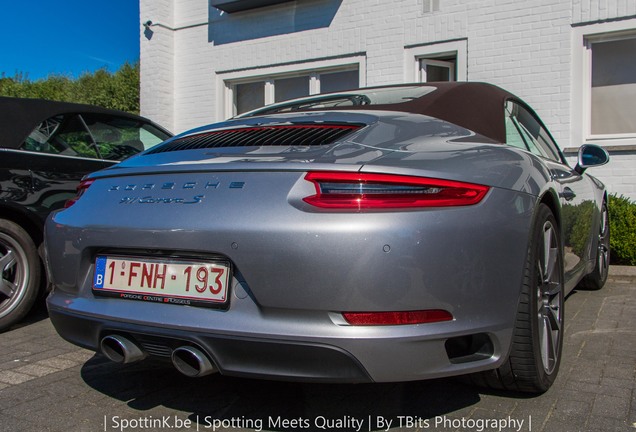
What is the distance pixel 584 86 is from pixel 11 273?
640 cm

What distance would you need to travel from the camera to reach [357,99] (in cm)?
336

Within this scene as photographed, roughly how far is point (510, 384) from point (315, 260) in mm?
1082

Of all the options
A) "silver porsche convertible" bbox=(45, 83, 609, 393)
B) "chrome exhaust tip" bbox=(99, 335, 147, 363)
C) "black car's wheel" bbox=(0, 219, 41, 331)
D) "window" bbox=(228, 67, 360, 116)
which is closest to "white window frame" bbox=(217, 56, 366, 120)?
"window" bbox=(228, 67, 360, 116)

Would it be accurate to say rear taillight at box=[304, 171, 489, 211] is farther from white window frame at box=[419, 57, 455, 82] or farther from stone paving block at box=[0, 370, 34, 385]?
white window frame at box=[419, 57, 455, 82]

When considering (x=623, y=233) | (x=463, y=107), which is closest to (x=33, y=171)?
(x=463, y=107)

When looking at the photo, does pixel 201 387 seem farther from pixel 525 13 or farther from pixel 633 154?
pixel 525 13

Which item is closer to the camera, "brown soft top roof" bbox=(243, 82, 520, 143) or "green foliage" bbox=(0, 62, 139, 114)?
"brown soft top roof" bbox=(243, 82, 520, 143)

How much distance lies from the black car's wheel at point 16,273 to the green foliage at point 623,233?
5271 mm

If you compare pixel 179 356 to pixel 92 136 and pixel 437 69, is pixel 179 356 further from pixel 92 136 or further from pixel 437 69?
pixel 437 69

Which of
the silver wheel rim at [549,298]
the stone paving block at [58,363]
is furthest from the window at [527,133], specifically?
the stone paving block at [58,363]

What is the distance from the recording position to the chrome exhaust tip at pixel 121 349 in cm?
216

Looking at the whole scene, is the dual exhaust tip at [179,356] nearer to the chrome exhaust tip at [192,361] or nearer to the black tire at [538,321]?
the chrome exhaust tip at [192,361]

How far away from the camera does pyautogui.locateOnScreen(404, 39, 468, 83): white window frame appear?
795 centimetres

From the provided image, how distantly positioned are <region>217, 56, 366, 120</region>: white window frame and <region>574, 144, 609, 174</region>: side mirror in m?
5.05
